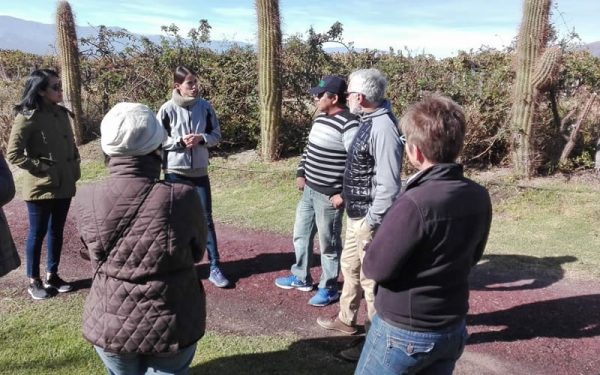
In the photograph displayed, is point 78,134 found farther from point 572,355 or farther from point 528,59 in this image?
point 572,355

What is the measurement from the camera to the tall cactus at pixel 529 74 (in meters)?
7.84

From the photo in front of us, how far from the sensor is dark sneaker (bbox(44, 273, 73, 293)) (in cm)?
473

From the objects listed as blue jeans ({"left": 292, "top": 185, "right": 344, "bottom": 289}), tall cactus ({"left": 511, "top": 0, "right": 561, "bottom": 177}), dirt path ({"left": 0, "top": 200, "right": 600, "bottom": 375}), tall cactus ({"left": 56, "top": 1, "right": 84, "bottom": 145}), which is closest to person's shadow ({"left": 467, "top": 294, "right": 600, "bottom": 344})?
dirt path ({"left": 0, "top": 200, "right": 600, "bottom": 375})

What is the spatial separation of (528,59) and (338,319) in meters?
5.75

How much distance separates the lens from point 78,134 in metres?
11.6

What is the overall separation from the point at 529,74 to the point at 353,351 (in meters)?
5.91

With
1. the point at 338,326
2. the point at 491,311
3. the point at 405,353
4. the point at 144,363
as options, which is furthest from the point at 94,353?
the point at 491,311

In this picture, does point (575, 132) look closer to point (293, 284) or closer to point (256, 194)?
point (256, 194)

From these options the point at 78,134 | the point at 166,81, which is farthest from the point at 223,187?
the point at 78,134

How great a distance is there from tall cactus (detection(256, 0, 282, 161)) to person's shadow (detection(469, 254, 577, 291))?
5.11 metres

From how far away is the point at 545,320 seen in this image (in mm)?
4246

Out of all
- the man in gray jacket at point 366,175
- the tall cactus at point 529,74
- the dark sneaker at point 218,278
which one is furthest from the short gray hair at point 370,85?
the tall cactus at point 529,74

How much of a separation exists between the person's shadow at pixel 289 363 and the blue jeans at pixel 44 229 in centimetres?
173

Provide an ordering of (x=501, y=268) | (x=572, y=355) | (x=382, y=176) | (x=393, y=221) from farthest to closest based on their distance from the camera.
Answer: (x=501, y=268)
(x=572, y=355)
(x=382, y=176)
(x=393, y=221)
